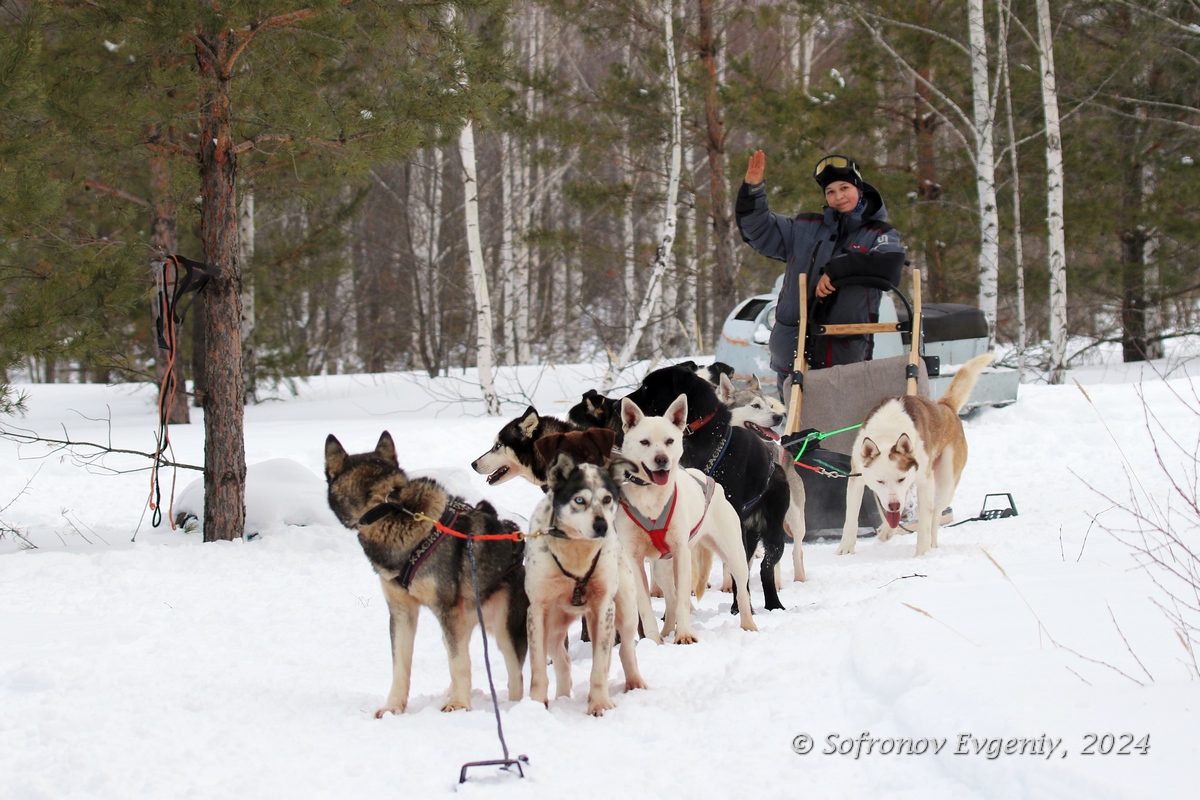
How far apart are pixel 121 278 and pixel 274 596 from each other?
2.61 metres

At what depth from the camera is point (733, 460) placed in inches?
186

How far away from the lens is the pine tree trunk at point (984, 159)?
11.3 meters

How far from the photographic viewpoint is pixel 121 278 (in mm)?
6285

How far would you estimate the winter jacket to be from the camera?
19.1 ft

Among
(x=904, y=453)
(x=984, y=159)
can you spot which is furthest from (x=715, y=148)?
(x=904, y=453)

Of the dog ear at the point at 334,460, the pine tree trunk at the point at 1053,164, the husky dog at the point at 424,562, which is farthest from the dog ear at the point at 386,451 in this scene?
the pine tree trunk at the point at 1053,164

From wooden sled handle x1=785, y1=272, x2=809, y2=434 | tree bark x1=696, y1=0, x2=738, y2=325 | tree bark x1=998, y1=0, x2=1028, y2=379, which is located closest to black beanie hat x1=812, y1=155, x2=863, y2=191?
wooden sled handle x1=785, y1=272, x2=809, y2=434

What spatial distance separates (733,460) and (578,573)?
1748mm

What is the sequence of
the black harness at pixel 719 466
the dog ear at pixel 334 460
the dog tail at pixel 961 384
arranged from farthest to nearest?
the dog tail at pixel 961 384 < the black harness at pixel 719 466 < the dog ear at pixel 334 460

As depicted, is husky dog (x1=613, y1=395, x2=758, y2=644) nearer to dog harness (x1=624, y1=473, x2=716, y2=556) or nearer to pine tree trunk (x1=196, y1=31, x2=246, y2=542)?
dog harness (x1=624, y1=473, x2=716, y2=556)

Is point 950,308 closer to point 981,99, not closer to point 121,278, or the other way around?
point 981,99

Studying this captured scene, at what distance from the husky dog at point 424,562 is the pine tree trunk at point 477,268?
776 cm

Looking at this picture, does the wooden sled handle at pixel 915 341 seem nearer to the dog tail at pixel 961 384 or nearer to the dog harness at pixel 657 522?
the dog tail at pixel 961 384

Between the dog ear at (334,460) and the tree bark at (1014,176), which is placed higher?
the tree bark at (1014,176)
